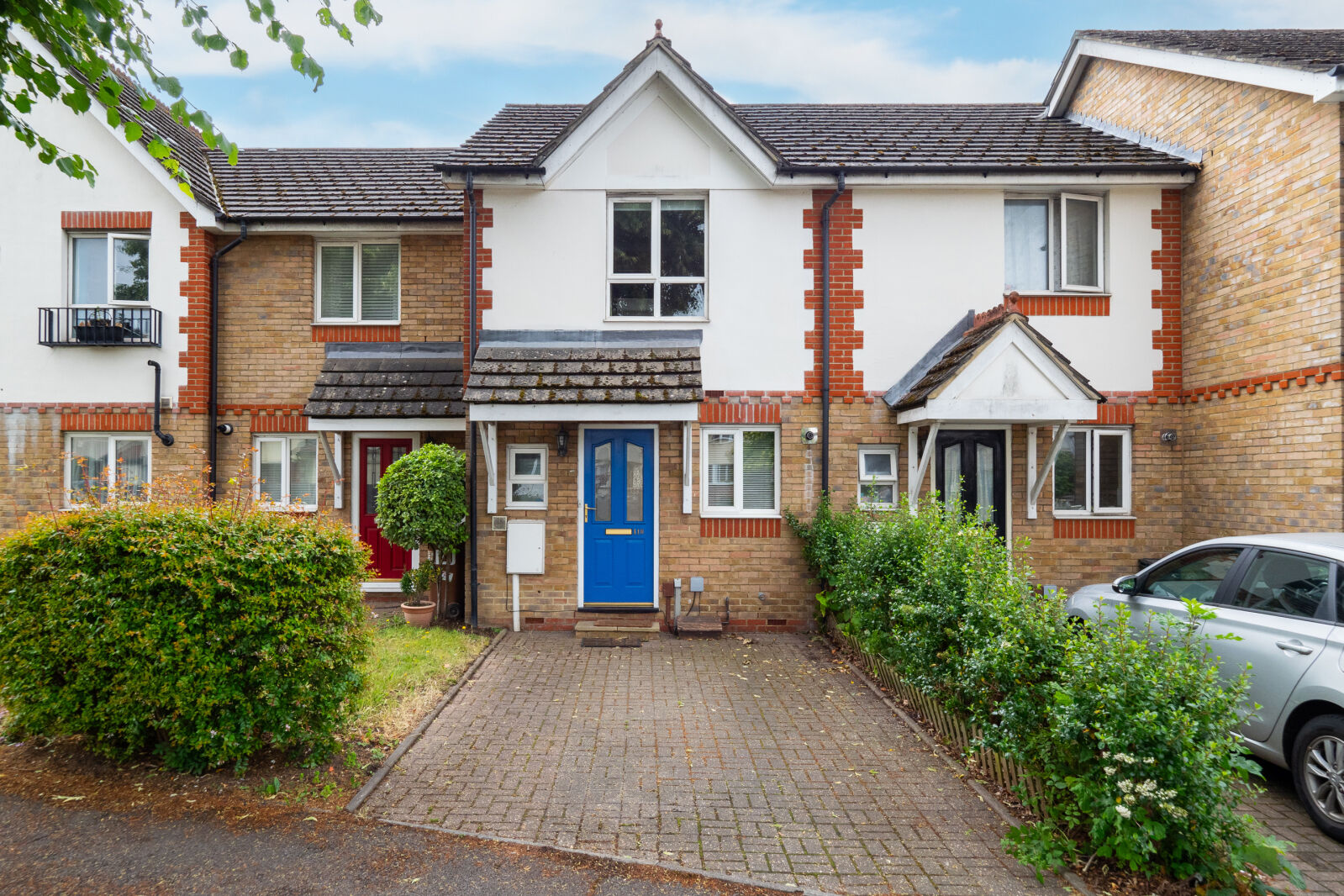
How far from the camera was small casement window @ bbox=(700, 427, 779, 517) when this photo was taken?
30.0ft

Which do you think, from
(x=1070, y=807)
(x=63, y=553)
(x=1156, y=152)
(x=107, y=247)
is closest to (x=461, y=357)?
(x=107, y=247)

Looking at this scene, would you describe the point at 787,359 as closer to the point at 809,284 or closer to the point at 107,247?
the point at 809,284

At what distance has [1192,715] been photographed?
10.8 ft

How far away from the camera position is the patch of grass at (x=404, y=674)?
5438 millimetres

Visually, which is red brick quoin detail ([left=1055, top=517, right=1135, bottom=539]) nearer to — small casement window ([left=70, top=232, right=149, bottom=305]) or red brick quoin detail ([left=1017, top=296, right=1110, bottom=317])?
red brick quoin detail ([left=1017, top=296, right=1110, bottom=317])

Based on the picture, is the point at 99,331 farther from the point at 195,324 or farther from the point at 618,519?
the point at 618,519

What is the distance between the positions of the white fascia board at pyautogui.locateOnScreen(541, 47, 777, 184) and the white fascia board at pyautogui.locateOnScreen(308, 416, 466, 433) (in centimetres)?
369

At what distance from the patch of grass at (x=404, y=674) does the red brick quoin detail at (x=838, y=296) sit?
18.2ft

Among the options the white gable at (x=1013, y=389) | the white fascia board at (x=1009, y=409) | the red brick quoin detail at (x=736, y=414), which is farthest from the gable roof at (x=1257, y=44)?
the red brick quoin detail at (x=736, y=414)

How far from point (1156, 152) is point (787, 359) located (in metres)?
6.11

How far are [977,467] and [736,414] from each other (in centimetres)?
336

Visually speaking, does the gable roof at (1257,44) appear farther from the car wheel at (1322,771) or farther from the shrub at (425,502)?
the shrub at (425,502)

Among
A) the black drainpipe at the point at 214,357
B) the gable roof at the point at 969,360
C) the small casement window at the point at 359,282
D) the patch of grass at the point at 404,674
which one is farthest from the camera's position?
the small casement window at the point at 359,282

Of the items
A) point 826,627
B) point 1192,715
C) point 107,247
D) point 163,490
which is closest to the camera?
point 1192,715
